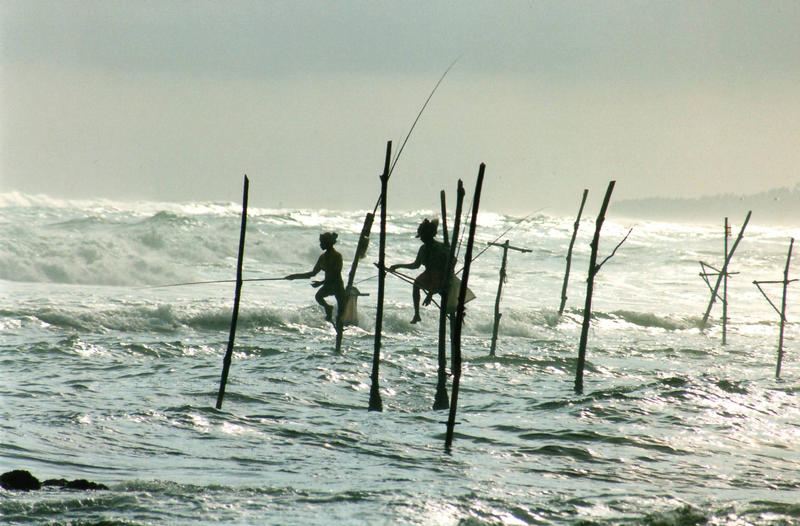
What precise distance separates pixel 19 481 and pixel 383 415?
13.6 ft

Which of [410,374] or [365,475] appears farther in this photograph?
[410,374]

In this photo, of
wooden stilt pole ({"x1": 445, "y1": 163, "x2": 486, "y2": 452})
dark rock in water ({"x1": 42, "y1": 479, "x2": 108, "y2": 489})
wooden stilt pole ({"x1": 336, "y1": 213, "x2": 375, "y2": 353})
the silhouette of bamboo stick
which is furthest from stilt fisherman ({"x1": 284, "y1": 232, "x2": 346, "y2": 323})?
dark rock in water ({"x1": 42, "y1": 479, "x2": 108, "y2": 489})

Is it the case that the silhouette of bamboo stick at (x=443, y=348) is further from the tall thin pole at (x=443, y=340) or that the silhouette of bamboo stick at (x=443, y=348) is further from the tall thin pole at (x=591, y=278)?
the tall thin pole at (x=591, y=278)

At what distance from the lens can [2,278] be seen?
76.8ft

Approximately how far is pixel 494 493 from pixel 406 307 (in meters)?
13.4

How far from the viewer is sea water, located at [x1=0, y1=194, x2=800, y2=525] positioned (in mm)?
5688

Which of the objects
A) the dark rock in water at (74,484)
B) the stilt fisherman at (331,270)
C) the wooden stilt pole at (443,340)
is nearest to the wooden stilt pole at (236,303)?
the wooden stilt pole at (443,340)

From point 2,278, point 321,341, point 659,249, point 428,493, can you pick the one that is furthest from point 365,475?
point 659,249

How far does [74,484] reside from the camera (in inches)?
223

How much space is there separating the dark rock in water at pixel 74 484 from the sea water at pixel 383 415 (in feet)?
0.44

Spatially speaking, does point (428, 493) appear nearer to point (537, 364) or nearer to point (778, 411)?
point (778, 411)

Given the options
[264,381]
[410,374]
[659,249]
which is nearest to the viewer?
[264,381]

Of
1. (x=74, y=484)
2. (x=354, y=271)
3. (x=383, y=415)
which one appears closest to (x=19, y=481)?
(x=74, y=484)

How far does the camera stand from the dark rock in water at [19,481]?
5.52m
